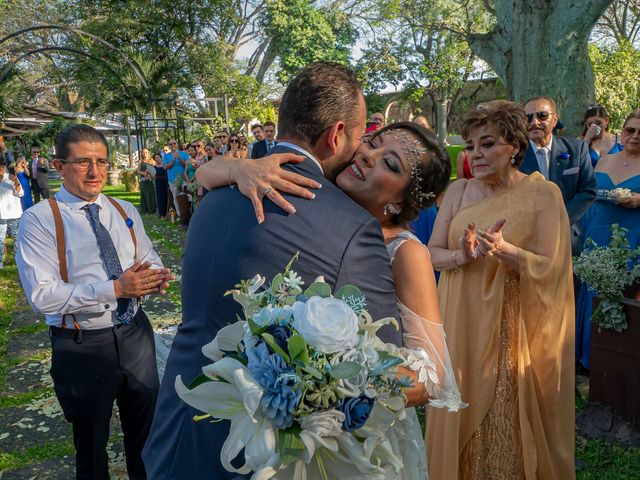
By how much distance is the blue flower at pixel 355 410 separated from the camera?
1305mm

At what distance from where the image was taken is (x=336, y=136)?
5.78ft

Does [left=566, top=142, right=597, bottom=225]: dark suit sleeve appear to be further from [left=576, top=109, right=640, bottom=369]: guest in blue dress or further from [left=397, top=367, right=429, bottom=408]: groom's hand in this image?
[left=397, top=367, right=429, bottom=408]: groom's hand

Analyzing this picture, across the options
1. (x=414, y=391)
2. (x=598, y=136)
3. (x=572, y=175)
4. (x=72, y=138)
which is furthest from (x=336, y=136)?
(x=598, y=136)

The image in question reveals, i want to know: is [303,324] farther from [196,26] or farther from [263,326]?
[196,26]

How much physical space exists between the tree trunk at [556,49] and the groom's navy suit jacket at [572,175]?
4811mm

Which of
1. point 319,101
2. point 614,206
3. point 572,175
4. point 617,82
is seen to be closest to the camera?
point 319,101

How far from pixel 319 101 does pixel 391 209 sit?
0.58 meters

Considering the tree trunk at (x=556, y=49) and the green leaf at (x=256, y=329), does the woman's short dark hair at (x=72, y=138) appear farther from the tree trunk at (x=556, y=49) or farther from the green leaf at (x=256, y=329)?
the tree trunk at (x=556, y=49)

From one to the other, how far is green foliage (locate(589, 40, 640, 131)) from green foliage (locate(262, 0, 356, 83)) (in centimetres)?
1511

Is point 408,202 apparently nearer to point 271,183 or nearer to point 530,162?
point 271,183

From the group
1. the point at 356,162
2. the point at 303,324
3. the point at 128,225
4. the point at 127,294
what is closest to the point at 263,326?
the point at 303,324

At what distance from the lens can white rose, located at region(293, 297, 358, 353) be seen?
1.27m

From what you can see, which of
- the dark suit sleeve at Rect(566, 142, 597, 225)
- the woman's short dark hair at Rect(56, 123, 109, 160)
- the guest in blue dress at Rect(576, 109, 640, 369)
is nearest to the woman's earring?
the woman's short dark hair at Rect(56, 123, 109, 160)

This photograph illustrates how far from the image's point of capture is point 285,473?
138 cm
